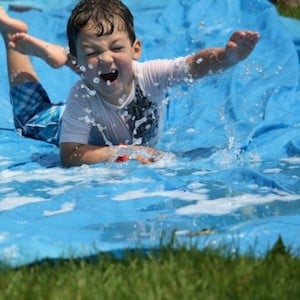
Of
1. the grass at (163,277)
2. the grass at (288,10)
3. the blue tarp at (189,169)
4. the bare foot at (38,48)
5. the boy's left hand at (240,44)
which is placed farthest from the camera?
the grass at (288,10)

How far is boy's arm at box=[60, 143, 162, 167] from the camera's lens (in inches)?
155

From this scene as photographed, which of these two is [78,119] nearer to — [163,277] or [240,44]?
[240,44]

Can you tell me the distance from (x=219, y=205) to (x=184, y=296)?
0.97 m

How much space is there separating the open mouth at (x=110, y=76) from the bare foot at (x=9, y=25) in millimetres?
580

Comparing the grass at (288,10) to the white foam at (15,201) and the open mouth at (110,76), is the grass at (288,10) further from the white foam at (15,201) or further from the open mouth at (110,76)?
the white foam at (15,201)

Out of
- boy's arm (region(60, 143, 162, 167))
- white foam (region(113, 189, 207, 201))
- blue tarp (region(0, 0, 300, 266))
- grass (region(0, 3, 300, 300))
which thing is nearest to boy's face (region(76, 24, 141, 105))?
boy's arm (region(60, 143, 162, 167))

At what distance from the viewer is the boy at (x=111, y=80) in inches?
156

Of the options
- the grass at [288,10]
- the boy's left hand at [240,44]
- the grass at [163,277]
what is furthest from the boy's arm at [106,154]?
the grass at [288,10]

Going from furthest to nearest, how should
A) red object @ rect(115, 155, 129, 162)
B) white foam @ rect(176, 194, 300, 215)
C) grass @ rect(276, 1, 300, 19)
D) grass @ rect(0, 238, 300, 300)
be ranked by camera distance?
grass @ rect(276, 1, 300, 19) < red object @ rect(115, 155, 129, 162) < white foam @ rect(176, 194, 300, 215) < grass @ rect(0, 238, 300, 300)

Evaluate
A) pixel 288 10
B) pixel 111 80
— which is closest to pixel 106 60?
pixel 111 80

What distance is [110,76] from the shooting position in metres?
4.04

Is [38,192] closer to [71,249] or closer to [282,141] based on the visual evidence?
[71,249]

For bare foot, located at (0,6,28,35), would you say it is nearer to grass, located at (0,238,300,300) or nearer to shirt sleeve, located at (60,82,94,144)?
shirt sleeve, located at (60,82,94,144)

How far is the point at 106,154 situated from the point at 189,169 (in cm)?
38
